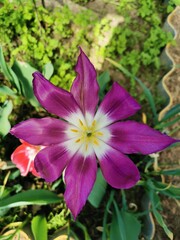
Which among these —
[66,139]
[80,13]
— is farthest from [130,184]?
[80,13]

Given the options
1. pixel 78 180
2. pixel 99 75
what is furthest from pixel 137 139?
pixel 99 75

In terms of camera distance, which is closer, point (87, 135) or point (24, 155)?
point (87, 135)

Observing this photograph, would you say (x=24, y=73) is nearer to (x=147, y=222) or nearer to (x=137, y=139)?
(x=137, y=139)

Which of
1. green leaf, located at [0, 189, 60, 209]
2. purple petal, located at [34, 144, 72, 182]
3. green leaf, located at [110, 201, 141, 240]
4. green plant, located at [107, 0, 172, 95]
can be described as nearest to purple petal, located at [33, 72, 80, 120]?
purple petal, located at [34, 144, 72, 182]

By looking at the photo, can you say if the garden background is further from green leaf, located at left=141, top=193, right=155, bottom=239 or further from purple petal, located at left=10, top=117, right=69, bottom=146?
purple petal, located at left=10, top=117, right=69, bottom=146

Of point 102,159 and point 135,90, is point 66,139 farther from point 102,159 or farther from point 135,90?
point 135,90

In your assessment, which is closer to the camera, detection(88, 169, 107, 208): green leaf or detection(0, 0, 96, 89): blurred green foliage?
detection(88, 169, 107, 208): green leaf

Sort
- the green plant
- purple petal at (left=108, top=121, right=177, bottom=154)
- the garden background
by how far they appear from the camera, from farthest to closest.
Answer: the green plant, the garden background, purple petal at (left=108, top=121, right=177, bottom=154)

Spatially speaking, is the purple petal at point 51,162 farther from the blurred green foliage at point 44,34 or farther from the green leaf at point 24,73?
the blurred green foliage at point 44,34
